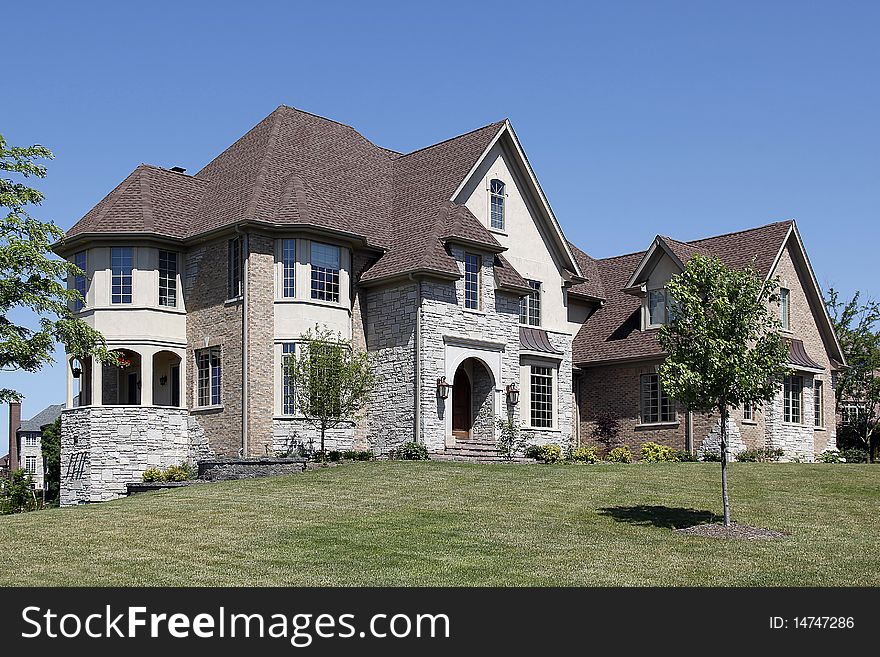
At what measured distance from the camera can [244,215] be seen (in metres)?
32.5

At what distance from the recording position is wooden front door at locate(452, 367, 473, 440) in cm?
3634

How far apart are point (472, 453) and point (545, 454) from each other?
2430 mm

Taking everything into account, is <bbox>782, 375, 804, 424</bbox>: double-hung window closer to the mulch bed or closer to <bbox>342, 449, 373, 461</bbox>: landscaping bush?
<bbox>342, 449, 373, 461</bbox>: landscaping bush

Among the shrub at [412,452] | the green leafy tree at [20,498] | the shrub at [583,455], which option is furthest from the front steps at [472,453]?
the green leafy tree at [20,498]

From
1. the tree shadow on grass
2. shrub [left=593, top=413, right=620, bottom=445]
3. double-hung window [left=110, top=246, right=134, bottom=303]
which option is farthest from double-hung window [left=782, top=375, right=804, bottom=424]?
double-hung window [left=110, top=246, right=134, bottom=303]

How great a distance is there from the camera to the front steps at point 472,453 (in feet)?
108

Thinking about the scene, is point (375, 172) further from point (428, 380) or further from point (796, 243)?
point (796, 243)

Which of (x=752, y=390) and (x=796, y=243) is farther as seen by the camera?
(x=796, y=243)

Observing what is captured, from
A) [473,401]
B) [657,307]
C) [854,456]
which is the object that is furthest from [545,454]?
[854,456]

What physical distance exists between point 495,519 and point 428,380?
1314 centimetres

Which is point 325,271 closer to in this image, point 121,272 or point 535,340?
point 121,272

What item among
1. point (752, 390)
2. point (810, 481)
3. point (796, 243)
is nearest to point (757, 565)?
point (752, 390)

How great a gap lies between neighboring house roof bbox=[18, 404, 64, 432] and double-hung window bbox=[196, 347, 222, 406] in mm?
65278

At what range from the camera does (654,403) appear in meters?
39.2
